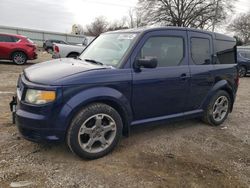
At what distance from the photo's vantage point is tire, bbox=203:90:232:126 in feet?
17.4

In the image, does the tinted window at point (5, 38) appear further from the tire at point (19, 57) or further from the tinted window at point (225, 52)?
the tinted window at point (225, 52)

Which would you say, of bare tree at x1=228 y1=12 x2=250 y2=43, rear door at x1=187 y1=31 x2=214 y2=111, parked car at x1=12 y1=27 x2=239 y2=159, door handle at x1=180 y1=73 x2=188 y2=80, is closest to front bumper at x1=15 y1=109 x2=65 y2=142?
parked car at x1=12 y1=27 x2=239 y2=159

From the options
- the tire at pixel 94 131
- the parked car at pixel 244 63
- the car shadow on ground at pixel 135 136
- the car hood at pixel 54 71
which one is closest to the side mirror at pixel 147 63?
the car hood at pixel 54 71

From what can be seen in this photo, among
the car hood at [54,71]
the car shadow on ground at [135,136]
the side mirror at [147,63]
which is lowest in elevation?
the car shadow on ground at [135,136]

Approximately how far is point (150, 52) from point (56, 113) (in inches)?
69.6

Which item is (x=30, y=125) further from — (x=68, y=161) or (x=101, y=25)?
(x=101, y=25)

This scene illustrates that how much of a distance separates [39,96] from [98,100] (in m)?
0.75

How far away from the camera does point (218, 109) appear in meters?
5.50

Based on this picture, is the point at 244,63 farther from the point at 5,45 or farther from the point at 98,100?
the point at 98,100

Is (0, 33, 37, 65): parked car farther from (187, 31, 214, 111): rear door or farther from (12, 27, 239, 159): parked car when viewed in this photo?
(187, 31, 214, 111): rear door

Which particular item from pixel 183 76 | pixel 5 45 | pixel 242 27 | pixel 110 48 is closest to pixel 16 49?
pixel 5 45

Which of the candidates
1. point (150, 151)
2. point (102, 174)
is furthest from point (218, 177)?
point (102, 174)

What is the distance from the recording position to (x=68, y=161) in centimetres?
365

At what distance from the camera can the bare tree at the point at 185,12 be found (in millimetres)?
42438
